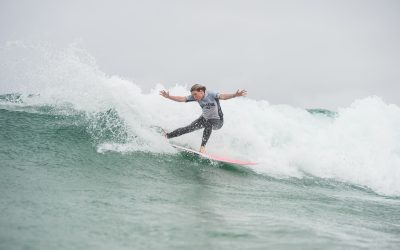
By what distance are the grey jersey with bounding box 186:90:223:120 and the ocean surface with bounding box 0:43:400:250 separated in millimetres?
1222

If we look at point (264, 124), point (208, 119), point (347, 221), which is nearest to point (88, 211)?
point (347, 221)

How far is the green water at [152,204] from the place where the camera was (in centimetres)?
348

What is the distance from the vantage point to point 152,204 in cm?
487

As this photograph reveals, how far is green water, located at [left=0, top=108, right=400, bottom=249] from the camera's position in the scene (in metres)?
3.48

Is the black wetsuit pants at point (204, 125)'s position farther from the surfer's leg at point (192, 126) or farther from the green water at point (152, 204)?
the green water at point (152, 204)

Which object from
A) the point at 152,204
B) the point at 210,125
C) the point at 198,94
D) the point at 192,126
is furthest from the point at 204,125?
the point at 152,204

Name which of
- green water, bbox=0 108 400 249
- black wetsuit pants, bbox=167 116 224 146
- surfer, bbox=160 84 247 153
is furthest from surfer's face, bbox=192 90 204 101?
green water, bbox=0 108 400 249

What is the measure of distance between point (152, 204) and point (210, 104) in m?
4.28

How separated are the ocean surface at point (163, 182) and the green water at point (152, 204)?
0.02 meters

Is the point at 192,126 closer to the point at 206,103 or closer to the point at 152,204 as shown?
the point at 206,103

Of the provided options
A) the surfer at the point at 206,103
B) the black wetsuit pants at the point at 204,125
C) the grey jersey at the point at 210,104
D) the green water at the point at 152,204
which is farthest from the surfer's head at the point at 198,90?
the green water at the point at 152,204

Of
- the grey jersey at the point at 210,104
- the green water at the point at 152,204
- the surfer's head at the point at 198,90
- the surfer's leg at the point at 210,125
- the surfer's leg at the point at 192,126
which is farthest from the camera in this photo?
the surfer's leg at the point at 192,126

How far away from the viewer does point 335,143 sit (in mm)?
15852

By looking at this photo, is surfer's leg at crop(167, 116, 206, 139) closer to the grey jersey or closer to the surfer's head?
the grey jersey
